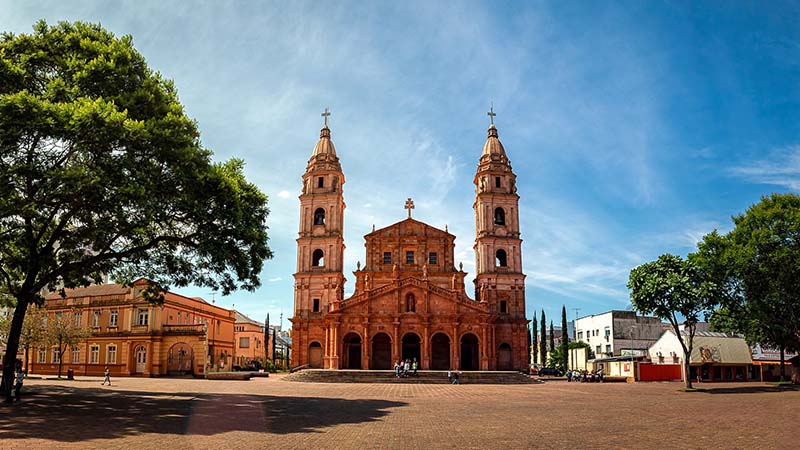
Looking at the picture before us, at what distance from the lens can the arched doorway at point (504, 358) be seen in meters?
58.2

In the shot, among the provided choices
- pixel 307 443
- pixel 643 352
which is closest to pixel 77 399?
pixel 307 443

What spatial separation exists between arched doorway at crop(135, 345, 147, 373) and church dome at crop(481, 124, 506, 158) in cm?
4070

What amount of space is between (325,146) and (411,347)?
24553 mm

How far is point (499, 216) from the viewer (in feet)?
205

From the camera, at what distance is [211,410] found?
19734mm

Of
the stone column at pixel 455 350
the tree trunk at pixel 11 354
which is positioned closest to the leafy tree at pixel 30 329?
the tree trunk at pixel 11 354

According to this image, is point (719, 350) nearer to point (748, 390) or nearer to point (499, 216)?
point (748, 390)

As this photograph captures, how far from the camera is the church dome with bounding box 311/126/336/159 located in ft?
211

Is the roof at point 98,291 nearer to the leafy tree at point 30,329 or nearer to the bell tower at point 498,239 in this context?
the leafy tree at point 30,329

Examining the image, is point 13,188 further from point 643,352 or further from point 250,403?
point 643,352

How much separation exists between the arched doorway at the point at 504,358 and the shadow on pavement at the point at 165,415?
35.8m

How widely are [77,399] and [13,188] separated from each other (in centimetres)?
948

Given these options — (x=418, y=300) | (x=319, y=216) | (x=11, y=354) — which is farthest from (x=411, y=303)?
(x=11, y=354)

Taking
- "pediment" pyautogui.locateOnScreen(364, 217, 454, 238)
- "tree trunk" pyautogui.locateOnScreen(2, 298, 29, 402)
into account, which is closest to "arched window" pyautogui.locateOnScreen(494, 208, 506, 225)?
"pediment" pyautogui.locateOnScreen(364, 217, 454, 238)
